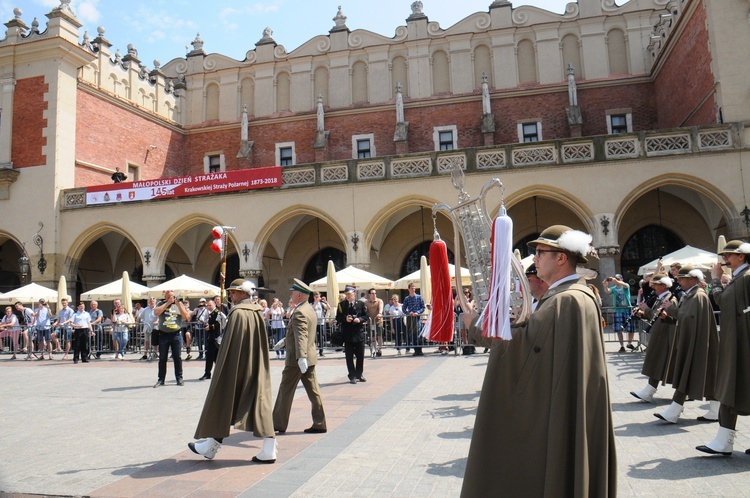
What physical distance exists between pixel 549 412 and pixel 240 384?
3.46 metres

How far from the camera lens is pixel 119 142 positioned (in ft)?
85.6

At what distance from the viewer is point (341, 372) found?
1182 cm

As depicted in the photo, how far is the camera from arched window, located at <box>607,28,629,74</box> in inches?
1006

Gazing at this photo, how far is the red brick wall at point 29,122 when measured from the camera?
2336 cm

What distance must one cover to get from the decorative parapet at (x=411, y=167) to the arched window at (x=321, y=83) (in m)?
9.31

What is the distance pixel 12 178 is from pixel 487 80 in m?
20.5

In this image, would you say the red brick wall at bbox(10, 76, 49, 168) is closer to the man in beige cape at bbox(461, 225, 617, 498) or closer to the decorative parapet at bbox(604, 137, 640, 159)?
the decorative parapet at bbox(604, 137, 640, 159)

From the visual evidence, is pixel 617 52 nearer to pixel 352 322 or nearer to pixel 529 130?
pixel 529 130

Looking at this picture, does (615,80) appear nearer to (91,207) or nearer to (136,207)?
(136,207)

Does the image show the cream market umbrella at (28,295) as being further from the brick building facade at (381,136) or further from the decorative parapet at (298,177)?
the decorative parapet at (298,177)

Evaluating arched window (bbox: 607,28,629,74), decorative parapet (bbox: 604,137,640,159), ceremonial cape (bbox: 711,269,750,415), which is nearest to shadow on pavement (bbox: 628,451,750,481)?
ceremonial cape (bbox: 711,269,750,415)

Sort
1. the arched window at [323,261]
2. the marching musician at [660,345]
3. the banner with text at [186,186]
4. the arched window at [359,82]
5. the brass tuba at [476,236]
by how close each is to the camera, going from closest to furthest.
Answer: the brass tuba at [476,236] < the marching musician at [660,345] < the banner with text at [186,186] < the arched window at [323,261] < the arched window at [359,82]

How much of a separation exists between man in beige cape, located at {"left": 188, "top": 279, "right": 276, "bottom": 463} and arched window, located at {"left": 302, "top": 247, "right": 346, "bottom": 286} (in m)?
19.9

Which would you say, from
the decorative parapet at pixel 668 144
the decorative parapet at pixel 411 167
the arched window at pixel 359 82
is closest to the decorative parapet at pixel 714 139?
the decorative parapet at pixel 668 144
